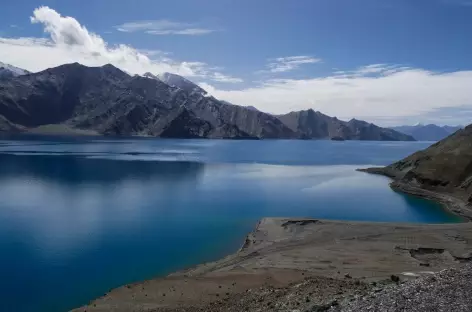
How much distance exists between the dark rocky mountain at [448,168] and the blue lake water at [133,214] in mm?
7631

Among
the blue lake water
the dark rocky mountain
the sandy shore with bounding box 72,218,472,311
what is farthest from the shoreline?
the sandy shore with bounding box 72,218,472,311

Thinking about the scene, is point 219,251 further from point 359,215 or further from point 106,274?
point 359,215

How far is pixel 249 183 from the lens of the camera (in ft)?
335

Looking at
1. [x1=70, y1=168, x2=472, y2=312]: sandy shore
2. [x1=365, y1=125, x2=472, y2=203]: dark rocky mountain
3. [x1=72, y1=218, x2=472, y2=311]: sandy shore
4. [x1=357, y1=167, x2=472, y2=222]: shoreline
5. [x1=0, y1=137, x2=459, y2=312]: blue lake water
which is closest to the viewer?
[x1=70, y1=168, x2=472, y2=312]: sandy shore

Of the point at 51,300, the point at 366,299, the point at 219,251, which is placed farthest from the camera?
the point at 219,251

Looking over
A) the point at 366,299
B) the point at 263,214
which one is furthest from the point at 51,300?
the point at 263,214

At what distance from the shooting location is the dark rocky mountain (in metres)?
87.5

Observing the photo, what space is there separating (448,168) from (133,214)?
229ft

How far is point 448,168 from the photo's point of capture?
94.1 m

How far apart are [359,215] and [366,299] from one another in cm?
4789

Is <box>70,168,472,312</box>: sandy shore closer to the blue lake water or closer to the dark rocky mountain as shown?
the blue lake water

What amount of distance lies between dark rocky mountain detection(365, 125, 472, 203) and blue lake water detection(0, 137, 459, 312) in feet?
25.0

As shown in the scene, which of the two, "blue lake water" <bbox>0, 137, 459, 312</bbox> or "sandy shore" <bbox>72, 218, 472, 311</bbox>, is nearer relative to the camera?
"sandy shore" <bbox>72, 218, 472, 311</bbox>

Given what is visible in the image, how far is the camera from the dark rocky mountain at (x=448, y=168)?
8750cm
